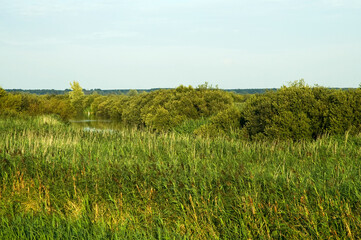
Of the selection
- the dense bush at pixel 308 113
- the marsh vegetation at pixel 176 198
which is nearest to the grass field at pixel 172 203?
the marsh vegetation at pixel 176 198

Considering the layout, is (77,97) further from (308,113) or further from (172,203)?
(172,203)

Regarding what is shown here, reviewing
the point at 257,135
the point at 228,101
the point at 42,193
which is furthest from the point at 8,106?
the point at 42,193

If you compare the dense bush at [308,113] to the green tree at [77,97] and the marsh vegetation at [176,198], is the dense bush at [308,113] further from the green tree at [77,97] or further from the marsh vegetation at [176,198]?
the green tree at [77,97]

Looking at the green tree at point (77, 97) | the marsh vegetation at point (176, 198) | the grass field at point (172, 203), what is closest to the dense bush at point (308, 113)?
the marsh vegetation at point (176, 198)

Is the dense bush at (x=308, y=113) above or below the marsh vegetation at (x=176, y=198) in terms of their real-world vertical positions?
above

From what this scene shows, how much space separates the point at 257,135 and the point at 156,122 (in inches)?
631

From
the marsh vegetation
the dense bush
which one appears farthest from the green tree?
the marsh vegetation

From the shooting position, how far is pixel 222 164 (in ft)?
28.0

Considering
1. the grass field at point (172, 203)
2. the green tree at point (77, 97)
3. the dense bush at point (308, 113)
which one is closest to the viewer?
the grass field at point (172, 203)

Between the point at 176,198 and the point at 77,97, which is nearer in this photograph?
the point at 176,198

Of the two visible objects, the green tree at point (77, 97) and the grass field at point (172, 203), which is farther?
the green tree at point (77, 97)

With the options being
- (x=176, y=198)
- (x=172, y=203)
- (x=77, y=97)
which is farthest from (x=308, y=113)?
(x=77, y=97)

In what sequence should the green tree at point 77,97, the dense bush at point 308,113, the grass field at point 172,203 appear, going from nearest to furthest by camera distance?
1. the grass field at point 172,203
2. the dense bush at point 308,113
3. the green tree at point 77,97

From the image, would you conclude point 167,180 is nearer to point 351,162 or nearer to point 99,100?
point 351,162
